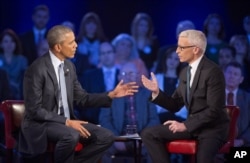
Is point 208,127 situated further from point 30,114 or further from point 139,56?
point 139,56

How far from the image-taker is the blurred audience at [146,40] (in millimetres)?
7191

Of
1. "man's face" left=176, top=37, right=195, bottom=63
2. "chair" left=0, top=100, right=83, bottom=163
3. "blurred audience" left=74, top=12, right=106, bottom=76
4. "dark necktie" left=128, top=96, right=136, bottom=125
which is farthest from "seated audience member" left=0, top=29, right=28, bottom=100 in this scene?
"man's face" left=176, top=37, right=195, bottom=63

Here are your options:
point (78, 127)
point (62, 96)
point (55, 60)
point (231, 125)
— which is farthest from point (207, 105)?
point (55, 60)

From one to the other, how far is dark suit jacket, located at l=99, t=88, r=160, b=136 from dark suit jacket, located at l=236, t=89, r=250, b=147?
42.1 inches

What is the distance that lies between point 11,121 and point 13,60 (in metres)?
2.18

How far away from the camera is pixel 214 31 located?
7.16 meters

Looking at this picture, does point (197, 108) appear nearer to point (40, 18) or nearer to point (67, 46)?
point (67, 46)

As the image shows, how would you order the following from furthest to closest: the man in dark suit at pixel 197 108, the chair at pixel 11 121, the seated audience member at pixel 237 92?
the seated audience member at pixel 237 92, the chair at pixel 11 121, the man in dark suit at pixel 197 108

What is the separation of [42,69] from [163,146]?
125 centimetres

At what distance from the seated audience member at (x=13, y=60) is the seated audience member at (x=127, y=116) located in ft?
3.76

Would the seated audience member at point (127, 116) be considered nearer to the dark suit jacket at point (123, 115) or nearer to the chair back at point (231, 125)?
the dark suit jacket at point (123, 115)

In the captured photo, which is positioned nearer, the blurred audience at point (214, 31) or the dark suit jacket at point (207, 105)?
the dark suit jacket at point (207, 105)

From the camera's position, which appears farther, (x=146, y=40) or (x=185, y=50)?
(x=146, y=40)

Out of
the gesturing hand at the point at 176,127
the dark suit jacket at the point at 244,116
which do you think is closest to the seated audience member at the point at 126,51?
the dark suit jacket at the point at 244,116
